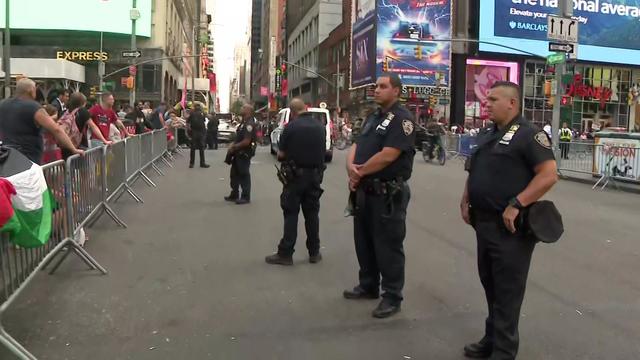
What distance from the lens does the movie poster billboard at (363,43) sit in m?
51.3

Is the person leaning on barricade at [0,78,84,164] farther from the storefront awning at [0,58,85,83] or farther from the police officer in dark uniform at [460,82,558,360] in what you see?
the storefront awning at [0,58,85,83]

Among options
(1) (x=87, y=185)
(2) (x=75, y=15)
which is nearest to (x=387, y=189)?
(1) (x=87, y=185)

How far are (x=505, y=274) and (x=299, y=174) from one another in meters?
3.02

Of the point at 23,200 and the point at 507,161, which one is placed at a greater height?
the point at 507,161

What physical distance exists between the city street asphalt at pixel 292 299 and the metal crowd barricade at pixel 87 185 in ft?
1.31

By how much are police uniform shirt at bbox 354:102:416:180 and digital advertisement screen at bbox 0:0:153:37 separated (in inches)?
2046

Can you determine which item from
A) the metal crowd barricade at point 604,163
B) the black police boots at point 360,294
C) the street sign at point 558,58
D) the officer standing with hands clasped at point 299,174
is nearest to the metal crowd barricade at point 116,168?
the officer standing with hands clasped at point 299,174

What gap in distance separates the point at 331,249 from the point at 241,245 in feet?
3.59

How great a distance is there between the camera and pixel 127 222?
8.80 meters

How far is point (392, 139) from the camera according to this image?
466 centimetres

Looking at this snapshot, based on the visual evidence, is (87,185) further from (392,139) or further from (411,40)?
(411,40)

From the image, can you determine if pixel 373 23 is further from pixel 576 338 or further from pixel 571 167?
pixel 576 338

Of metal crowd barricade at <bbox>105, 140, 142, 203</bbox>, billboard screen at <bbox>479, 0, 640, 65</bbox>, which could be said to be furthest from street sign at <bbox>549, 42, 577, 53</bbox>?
billboard screen at <bbox>479, 0, 640, 65</bbox>

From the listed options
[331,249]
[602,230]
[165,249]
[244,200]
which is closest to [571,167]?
[602,230]
